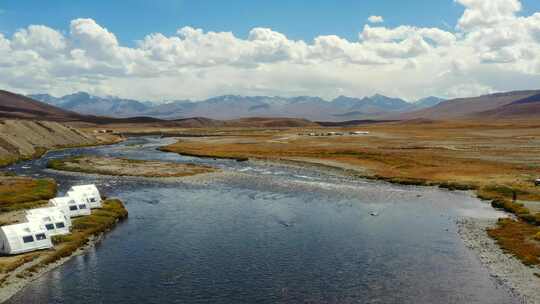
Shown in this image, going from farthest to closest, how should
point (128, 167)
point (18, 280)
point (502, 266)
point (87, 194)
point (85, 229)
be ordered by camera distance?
point (128, 167), point (87, 194), point (85, 229), point (502, 266), point (18, 280)

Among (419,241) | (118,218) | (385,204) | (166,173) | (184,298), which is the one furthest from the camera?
(166,173)

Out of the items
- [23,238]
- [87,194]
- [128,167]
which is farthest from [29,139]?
[23,238]

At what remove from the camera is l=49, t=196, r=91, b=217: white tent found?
203ft

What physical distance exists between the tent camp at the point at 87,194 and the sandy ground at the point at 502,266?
47.1 metres

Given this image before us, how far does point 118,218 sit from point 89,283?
76.9 feet

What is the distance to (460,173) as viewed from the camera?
330 ft

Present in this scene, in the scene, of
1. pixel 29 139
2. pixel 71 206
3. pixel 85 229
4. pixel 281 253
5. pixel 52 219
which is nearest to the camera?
pixel 281 253

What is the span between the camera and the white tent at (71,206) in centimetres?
6184

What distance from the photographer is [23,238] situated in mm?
47938

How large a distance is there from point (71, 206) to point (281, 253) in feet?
98.0

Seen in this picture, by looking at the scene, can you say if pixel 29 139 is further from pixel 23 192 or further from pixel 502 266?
pixel 502 266

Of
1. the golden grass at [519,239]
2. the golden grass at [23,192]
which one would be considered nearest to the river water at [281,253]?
the golden grass at [519,239]

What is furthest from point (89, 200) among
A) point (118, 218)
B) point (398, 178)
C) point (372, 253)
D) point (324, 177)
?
point (398, 178)

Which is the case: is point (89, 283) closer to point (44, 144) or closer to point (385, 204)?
point (385, 204)
